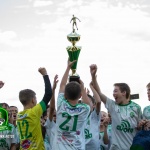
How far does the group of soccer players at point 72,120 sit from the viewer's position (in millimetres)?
5160

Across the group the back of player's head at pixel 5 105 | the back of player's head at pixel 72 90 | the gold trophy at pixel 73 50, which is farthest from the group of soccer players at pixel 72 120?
the gold trophy at pixel 73 50

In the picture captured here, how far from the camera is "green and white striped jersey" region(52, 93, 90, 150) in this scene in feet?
16.8

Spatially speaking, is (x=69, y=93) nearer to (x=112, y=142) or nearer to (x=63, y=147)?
(x=63, y=147)

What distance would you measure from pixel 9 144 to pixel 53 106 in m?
1.81

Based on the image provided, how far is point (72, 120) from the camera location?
512 cm

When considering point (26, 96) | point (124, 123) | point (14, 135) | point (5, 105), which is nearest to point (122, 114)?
point (124, 123)

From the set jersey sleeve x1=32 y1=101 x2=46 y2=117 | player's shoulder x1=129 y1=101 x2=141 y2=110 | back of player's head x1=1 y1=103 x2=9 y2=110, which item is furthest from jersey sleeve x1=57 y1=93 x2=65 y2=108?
back of player's head x1=1 y1=103 x2=9 y2=110

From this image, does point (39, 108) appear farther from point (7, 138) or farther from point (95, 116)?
point (7, 138)

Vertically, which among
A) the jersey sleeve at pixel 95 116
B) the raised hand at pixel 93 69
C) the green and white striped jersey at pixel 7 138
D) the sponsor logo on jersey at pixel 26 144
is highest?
the raised hand at pixel 93 69

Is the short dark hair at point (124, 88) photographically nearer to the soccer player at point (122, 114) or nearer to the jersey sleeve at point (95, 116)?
the soccer player at point (122, 114)

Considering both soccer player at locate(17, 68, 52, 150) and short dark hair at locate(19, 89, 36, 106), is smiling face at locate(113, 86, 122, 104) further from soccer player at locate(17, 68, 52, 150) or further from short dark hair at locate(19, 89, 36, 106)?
short dark hair at locate(19, 89, 36, 106)

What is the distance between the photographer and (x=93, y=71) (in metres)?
5.83

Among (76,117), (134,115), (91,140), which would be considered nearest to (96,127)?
(91,140)

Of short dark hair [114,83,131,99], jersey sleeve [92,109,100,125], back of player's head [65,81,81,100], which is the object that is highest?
short dark hair [114,83,131,99]
